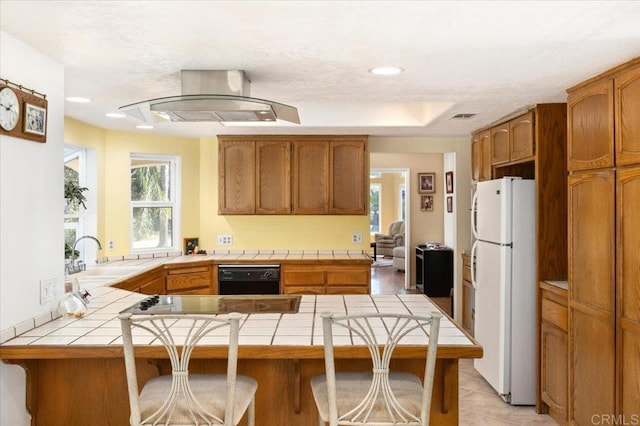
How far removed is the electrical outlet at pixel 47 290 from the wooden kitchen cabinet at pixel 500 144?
3349mm

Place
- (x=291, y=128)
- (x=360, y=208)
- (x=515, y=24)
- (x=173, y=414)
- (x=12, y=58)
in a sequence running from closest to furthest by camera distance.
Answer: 1. (x=173, y=414)
2. (x=515, y=24)
3. (x=12, y=58)
4. (x=291, y=128)
5. (x=360, y=208)

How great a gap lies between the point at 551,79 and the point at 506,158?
1229 mm

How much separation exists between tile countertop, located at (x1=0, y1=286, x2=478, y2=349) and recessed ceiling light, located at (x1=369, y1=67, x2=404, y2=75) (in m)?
1.29

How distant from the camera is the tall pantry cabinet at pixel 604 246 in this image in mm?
2434

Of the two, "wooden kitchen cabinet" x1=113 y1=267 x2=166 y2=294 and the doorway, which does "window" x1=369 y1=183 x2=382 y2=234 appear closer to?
the doorway

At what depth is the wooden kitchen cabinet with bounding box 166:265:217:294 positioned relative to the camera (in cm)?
462

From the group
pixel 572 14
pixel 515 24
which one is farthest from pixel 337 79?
pixel 572 14

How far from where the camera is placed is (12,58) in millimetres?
2154

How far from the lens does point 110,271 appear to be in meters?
4.20

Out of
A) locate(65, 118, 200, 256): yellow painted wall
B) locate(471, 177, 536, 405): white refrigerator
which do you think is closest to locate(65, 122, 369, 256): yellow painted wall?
locate(65, 118, 200, 256): yellow painted wall

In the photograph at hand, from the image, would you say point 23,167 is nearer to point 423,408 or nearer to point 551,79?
point 423,408

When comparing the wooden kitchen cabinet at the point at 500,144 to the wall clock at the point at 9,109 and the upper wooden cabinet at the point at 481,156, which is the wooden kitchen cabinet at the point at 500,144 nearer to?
the upper wooden cabinet at the point at 481,156

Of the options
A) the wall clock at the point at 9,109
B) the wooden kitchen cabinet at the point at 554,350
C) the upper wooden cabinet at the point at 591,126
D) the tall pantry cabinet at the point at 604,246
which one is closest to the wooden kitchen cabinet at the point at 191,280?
the wall clock at the point at 9,109

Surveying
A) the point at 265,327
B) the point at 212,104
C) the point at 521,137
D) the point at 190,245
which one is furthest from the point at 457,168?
the point at 265,327
